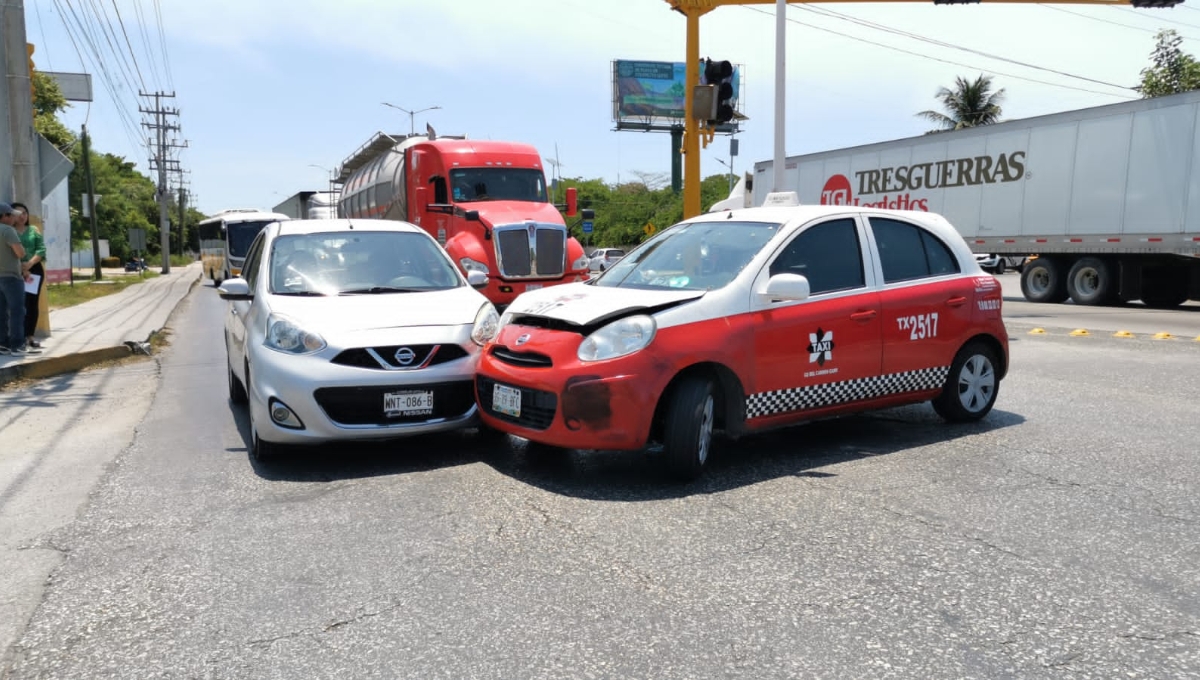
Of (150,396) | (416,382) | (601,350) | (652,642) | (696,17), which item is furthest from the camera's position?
Result: (696,17)

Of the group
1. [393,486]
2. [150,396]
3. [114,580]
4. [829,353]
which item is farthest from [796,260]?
[150,396]

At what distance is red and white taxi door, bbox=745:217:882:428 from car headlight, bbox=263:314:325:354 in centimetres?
272

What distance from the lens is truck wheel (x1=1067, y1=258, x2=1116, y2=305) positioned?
2065cm

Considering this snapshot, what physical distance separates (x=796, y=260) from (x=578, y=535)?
2.56 metres

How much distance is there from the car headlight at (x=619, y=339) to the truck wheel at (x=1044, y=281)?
19711mm

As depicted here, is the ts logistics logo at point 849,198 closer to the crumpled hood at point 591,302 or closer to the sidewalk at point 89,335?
the sidewalk at point 89,335

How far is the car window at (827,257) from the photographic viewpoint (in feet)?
20.0

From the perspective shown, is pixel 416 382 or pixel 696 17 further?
pixel 696 17

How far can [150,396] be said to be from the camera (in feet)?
30.5

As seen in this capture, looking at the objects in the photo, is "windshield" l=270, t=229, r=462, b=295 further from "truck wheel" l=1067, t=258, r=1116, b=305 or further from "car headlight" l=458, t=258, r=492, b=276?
"truck wheel" l=1067, t=258, r=1116, b=305

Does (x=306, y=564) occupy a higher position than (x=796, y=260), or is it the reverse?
(x=796, y=260)

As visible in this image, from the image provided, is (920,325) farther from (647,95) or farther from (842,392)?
(647,95)

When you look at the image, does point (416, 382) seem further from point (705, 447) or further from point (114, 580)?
point (114, 580)

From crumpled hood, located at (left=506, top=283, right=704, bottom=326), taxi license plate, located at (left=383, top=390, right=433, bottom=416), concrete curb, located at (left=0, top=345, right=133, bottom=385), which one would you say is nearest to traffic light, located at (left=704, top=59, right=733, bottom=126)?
crumpled hood, located at (left=506, top=283, right=704, bottom=326)
